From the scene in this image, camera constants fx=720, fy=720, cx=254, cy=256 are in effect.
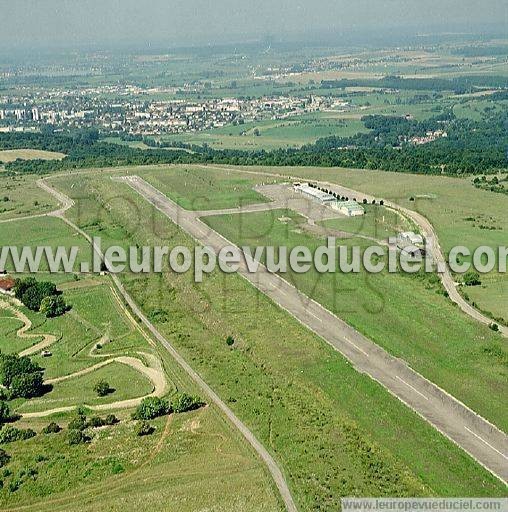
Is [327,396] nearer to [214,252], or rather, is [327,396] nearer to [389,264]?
[389,264]

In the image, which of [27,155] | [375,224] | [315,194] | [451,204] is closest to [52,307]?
[375,224]

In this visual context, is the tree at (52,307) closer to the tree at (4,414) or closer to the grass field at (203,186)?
the tree at (4,414)

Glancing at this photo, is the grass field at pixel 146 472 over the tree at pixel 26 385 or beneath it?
over

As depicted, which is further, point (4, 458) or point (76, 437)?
point (76, 437)

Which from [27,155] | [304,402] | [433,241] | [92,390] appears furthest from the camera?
[27,155]

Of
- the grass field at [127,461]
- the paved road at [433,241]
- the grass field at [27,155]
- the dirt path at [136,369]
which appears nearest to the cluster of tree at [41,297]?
the grass field at [127,461]

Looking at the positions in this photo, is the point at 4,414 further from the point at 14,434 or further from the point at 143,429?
the point at 143,429
